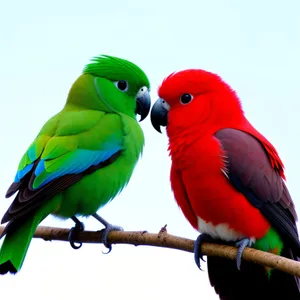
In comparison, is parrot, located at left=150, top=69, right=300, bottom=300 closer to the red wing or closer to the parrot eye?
the red wing

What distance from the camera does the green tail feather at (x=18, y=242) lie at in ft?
15.8

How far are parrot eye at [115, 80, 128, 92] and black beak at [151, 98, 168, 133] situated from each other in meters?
0.96

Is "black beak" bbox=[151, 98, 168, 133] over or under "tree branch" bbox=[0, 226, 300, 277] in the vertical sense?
over

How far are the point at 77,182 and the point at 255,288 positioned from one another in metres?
1.45

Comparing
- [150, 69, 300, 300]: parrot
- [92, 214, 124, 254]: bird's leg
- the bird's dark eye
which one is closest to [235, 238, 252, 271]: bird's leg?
[150, 69, 300, 300]: parrot

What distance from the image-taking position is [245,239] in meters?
4.66

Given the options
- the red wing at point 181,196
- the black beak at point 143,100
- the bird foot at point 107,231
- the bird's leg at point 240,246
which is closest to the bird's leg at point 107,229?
the bird foot at point 107,231

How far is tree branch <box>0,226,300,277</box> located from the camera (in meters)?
3.65

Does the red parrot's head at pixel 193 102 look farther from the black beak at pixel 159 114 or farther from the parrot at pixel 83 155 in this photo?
the parrot at pixel 83 155

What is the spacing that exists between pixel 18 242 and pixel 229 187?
142 centimetres

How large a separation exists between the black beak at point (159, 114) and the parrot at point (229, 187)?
7 cm

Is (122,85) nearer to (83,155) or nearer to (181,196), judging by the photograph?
(83,155)

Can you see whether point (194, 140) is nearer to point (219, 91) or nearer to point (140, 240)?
point (219, 91)

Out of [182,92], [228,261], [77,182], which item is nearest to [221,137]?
[182,92]
